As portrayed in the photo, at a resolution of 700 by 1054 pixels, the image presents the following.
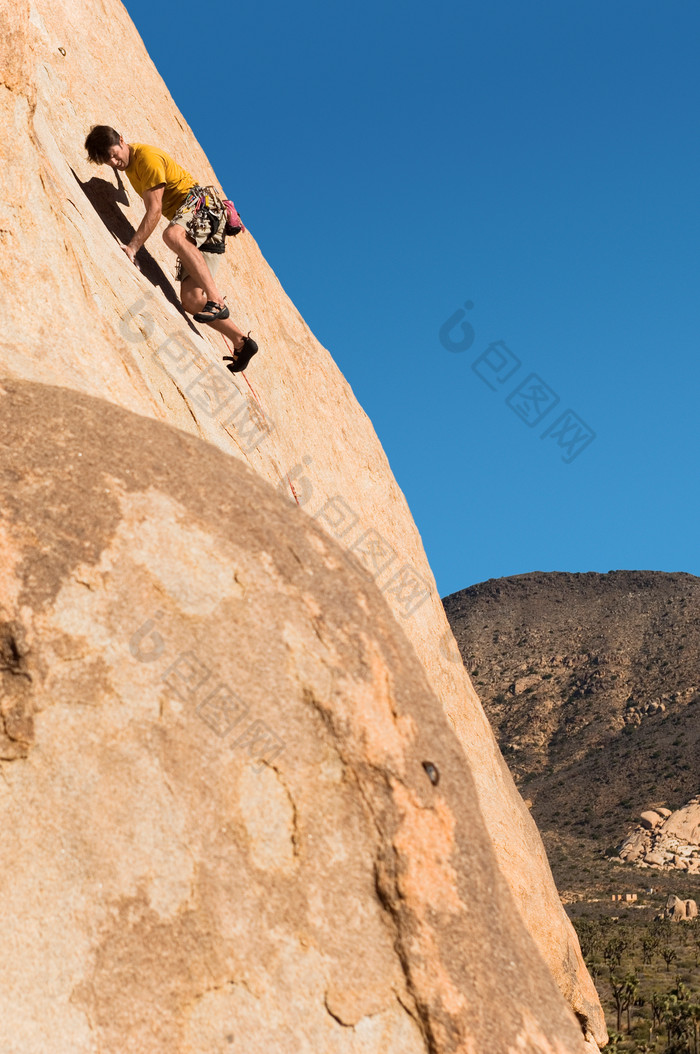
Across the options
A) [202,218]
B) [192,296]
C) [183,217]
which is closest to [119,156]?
[183,217]

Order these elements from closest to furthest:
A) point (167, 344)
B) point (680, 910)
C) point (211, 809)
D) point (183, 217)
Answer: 1. point (211, 809)
2. point (167, 344)
3. point (183, 217)
4. point (680, 910)

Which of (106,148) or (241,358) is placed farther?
(241,358)

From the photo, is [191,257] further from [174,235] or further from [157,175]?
[157,175]

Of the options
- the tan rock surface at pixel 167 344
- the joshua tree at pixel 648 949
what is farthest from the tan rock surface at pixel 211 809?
the joshua tree at pixel 648 949

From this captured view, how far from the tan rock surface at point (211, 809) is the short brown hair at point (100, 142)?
4.37m

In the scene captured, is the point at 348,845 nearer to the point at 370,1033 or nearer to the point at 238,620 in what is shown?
the point at 370,1033

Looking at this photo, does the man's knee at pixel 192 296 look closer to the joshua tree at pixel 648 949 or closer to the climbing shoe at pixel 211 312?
the climbing shoe at pixel 211 312

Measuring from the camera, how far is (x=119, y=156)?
8.61m

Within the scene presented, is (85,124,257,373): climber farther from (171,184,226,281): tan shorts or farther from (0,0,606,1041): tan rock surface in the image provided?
(0,0,606,1041): tan rock surface

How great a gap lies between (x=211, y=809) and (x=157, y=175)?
6262mm

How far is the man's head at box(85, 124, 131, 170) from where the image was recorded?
8547 mm

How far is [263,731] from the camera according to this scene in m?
4.54

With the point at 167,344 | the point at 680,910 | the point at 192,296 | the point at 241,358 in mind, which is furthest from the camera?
the point at 680,910

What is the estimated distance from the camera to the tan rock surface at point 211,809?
402cm
